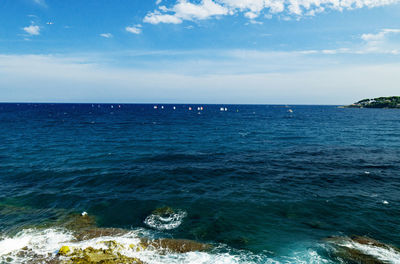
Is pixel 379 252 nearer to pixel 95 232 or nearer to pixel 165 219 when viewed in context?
pixel 165 219

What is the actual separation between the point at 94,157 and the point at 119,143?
414 inches

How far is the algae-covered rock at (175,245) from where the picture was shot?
13383mm

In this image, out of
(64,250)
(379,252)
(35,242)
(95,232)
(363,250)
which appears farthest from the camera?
(95,232)

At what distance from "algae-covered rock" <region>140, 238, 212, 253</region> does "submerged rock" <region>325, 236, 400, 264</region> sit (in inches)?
303

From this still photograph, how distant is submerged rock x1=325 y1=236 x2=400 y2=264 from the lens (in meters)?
12.3

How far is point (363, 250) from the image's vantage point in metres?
13.1

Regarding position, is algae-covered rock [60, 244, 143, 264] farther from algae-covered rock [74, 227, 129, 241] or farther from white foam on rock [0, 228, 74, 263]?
algae-covered rock [74, 227, 129, 241]

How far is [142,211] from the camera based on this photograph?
18047mm

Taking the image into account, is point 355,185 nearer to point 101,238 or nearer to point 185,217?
point 185,217

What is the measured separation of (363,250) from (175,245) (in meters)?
11.0

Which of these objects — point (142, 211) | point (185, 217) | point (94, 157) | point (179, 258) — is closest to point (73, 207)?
point (142, 211)

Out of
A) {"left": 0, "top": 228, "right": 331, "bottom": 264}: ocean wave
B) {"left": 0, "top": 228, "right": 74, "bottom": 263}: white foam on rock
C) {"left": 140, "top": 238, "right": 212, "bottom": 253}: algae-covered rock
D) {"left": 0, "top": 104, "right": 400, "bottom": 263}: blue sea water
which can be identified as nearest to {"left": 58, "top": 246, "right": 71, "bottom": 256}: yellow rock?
{"left": 0, "top": 228, "right": 331, "bottom": 264}: ocean wave

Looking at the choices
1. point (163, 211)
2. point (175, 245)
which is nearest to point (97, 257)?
point (175, 245)

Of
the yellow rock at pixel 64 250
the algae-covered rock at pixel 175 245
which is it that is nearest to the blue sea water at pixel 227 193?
the algae-covered rock at pixel 175 245
